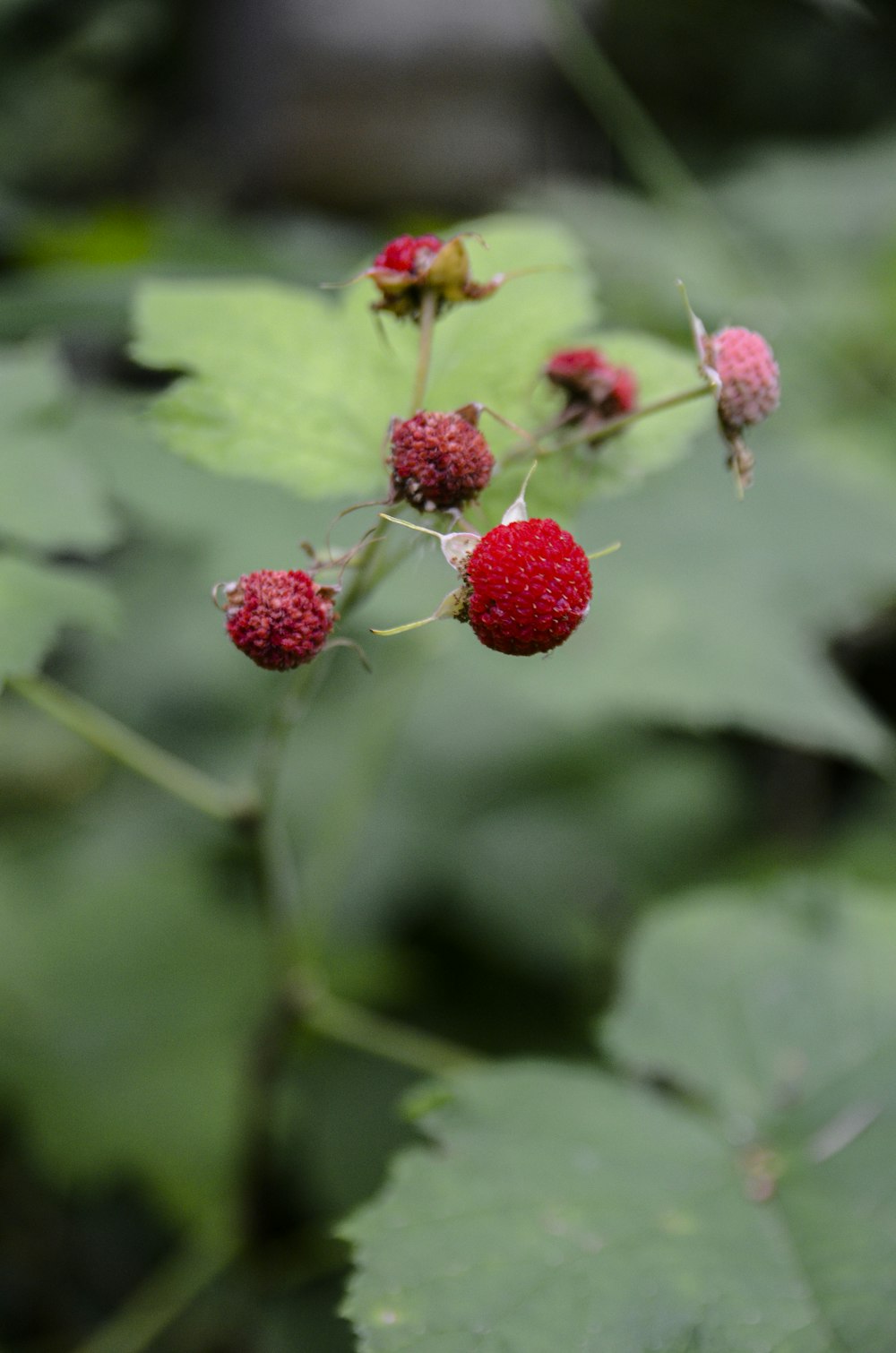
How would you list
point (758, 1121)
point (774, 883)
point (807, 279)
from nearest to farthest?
point (758, 1121) < point (774, 883) < point (807, 279)

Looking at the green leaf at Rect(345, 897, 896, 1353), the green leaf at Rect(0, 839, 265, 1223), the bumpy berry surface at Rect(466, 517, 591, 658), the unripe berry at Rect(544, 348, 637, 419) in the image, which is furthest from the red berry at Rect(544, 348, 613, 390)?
the green leaf at Rect(0, 839, 265, 1223)

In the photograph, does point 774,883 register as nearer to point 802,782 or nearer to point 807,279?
point 802,782

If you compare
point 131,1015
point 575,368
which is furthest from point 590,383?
point 131,1015

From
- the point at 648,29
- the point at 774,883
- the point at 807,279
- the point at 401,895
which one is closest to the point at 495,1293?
the point at 774,883

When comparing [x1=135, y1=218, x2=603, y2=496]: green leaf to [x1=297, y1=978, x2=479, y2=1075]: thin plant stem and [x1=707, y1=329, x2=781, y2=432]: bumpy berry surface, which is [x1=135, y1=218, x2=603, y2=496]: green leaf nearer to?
[x1=707, y1=329, x2=781, y2=432]: bumpy berry surface

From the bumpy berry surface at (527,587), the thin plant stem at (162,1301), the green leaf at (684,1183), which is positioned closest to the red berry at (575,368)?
the bumpy berry surface at (527,587)

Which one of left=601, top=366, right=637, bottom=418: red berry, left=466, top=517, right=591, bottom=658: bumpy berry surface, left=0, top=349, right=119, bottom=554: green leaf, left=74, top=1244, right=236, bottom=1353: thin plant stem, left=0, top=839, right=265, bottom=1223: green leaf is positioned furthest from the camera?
left=0, top=839, right=265, bottom=1223: green leaf

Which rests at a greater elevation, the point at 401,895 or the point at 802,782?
the point at 802,782
